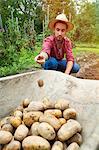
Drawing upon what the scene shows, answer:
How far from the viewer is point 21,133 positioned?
199 centimetres

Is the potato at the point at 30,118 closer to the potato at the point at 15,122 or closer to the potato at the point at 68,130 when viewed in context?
the potato at the point at 15,122

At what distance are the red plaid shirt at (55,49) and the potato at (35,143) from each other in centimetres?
143

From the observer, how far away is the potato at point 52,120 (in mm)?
1990

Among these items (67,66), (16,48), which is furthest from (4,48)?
(67,66)

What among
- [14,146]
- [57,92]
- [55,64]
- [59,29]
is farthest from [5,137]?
[55,64]

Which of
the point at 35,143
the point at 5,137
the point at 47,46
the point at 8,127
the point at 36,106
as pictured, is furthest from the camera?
the point at 47,46

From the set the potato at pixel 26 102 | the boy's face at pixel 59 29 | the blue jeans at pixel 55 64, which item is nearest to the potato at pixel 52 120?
the potato at pixel 26 102

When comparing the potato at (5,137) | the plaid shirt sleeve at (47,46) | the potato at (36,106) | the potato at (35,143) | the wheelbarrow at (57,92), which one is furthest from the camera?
the plaid shirt sleeve at (47,46)

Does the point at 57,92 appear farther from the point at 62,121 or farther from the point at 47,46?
the point at 47,46

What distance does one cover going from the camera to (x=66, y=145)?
1.98 m

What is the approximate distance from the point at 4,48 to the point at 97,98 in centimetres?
366

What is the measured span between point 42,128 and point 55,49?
1.53 metres

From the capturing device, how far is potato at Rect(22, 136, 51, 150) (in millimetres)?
1840

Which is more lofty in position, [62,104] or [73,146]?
[62,104]
